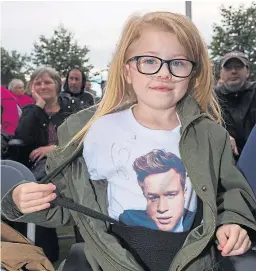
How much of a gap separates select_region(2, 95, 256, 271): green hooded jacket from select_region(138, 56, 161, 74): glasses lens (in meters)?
0.18

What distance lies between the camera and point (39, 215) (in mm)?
1405

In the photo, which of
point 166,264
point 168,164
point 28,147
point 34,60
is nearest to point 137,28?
point 168,164

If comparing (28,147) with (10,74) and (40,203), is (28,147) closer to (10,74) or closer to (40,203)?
(40,203)

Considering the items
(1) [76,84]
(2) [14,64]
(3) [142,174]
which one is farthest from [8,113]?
(2) [14,64]

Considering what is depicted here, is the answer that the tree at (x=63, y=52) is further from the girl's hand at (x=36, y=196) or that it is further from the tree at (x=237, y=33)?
the girl's hand at (x=36, y=196)

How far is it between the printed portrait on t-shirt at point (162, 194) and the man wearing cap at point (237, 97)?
2.30 meters

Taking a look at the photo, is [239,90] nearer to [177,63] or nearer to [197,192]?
[177,63]

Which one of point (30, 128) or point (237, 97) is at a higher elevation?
point (237, 97)

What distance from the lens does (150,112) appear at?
1.50 meters

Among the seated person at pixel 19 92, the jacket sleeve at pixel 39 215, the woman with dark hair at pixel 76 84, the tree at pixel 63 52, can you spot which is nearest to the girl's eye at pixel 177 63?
the jacket sleeve at pixel 39 215

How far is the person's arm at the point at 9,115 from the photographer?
448cm

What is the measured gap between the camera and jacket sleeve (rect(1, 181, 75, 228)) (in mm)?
1385

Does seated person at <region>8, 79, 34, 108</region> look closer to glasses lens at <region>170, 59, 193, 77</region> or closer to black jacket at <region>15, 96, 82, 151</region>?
black jacket at <region>15, 96, 82, 151</region>

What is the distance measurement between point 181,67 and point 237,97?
276cm
